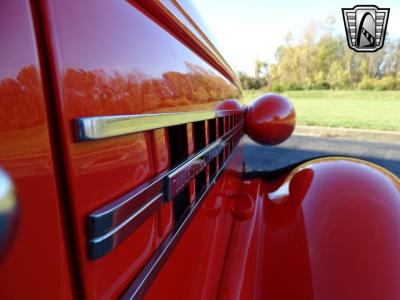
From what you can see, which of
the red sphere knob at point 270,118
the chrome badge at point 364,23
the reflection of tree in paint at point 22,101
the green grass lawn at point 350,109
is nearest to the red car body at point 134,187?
the reflection of tree in paint at point 22,101

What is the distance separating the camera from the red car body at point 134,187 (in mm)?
304

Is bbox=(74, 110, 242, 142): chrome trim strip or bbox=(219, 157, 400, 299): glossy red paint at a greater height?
bbox=(74, 110, 242, 142): chrome trim strip

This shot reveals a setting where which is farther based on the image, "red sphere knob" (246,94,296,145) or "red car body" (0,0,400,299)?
"red sphere knob" (246,94,296,145)

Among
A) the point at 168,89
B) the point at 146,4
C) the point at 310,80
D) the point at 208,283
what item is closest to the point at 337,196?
the point at 208,283

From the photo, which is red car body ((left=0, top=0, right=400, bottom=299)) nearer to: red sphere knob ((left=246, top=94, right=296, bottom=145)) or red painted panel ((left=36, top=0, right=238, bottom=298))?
red painted panel ((left=36, top=0, right=238, bottom=298))

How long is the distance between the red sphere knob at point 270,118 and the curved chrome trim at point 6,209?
1919 mm

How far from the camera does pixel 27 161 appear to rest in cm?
30

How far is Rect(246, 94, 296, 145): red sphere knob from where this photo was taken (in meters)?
2.06

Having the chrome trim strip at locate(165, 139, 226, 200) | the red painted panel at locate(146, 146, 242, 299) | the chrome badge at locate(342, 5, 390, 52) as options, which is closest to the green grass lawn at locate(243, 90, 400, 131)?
the chrome badge at locate(342, 5, 390, 52)

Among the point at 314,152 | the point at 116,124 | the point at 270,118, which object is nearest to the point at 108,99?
the point at 116,124

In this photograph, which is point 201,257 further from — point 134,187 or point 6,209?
point 6,209

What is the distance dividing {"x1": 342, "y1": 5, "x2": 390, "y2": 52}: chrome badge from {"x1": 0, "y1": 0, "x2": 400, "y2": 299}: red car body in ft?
38.0

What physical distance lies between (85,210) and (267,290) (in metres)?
0.79

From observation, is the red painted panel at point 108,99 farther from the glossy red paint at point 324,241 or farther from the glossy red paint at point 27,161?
the glossy red paint at point 324,241
